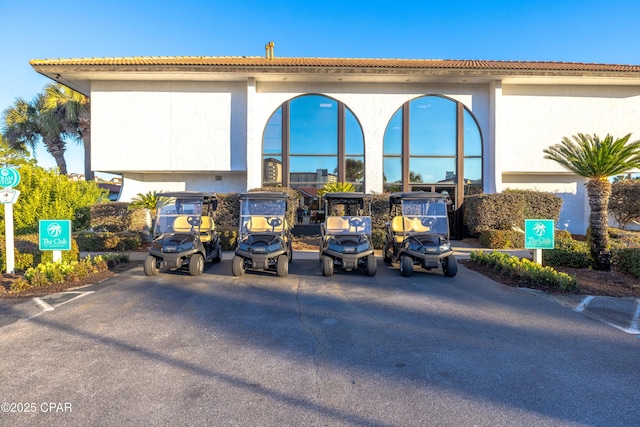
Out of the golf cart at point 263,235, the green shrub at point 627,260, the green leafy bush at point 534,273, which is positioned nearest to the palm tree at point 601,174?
the green shrub at point 627,260

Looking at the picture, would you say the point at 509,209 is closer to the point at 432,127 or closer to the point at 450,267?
the point at 432,127

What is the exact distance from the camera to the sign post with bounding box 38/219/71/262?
674 centimetres

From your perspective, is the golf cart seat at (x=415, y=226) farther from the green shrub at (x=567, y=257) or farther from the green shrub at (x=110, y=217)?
the green shrub at (x=110, y=217)

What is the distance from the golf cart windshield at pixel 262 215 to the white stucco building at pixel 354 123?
223 inches

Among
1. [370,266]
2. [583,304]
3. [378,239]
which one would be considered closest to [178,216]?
[370,266]

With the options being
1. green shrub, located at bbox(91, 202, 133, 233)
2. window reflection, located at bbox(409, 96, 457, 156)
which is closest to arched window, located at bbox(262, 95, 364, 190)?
window reflection, located at bbox(409, 96, 457, 156)

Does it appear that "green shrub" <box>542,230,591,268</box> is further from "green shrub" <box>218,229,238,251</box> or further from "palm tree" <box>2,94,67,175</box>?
"palm tree" <box>2,94,67,175</box>

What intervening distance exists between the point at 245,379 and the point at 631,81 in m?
17.7

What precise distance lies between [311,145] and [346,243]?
746cm

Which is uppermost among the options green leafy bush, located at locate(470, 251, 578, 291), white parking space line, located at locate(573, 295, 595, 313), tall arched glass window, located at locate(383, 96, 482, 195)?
tall arched glass window, located at locate(383, 96, 482, 195)

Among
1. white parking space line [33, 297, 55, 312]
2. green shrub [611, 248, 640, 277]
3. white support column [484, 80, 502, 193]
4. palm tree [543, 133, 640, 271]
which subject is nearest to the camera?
white parking space line [33, 297, 55, 312]

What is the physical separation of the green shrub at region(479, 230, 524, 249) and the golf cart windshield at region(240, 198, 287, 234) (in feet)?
23.6

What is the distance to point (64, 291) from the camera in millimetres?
5910

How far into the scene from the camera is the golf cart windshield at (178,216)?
743 cm
